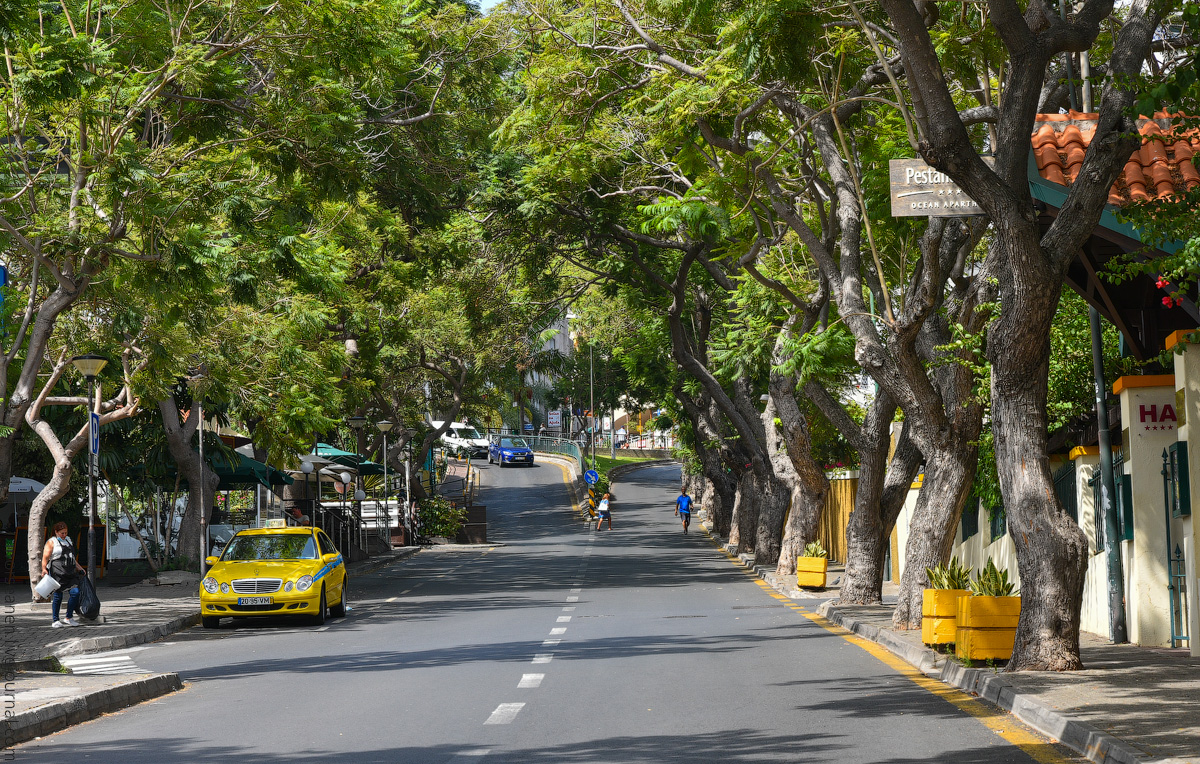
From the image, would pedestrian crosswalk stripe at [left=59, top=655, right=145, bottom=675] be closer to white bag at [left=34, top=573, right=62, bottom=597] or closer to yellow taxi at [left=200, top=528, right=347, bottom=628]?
white bag at [left=34, top=573, right=62, bottom=597]

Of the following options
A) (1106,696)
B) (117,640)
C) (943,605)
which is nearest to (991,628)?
(943,605)

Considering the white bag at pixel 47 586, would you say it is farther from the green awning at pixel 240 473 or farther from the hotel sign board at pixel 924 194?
the green awning at pixel 240 473

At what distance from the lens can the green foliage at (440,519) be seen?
4831 centimetres

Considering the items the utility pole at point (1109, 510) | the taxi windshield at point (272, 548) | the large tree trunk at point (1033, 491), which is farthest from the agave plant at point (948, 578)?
the taxi windshield at point (272, 548)

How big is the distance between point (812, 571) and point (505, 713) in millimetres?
14224

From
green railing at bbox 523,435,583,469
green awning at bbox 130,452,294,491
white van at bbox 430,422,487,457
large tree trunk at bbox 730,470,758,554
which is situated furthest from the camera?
white van at bbox 430,422,487,457

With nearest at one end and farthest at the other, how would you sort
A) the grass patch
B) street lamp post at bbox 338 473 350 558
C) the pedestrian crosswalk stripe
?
1. the pedestrian crosswalk stripe
2. street lamp post at bbox 338 473 350 558
3. the grass patch

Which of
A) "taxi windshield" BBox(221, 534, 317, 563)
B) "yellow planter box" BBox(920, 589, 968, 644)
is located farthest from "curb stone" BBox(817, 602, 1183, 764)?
"taxi windshield" BBox(221, 534, 317, 563)

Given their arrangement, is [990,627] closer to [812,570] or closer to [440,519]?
[812,570]

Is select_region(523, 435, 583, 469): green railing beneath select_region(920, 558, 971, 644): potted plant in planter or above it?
above

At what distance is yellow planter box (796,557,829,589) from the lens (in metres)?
23.0

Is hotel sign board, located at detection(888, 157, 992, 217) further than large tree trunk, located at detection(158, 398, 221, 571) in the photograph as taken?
No

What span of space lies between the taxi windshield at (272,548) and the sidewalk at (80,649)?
1227mm

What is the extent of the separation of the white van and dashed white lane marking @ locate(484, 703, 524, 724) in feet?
235
